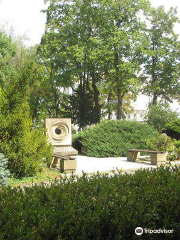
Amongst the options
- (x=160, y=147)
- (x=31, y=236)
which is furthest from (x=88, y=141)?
(x=31, y=236)

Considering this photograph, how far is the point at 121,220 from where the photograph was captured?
10.7ft

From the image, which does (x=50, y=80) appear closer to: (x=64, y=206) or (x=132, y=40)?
(x=132, y=40)

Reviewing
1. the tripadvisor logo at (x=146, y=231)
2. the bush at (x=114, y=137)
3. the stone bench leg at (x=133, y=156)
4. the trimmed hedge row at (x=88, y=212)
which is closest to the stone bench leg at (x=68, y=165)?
the stone bench leg at (x=133, y=156)

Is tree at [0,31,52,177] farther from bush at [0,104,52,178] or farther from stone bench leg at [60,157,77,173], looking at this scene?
stone bench leg at [60,157,77,173]

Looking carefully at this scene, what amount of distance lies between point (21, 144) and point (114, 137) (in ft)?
32.2

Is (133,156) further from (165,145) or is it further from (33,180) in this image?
(33,180)

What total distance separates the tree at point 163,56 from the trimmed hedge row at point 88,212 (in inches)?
1154

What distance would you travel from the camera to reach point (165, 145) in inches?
593

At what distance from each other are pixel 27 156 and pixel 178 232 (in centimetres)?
589

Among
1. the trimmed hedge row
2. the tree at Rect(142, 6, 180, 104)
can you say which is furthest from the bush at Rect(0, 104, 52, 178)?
the tree at Rect(142, 6, 180, 104)

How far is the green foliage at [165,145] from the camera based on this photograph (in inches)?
576

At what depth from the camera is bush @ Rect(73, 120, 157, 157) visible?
17255mm

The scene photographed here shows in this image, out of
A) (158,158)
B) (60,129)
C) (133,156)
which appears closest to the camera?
(158,158)

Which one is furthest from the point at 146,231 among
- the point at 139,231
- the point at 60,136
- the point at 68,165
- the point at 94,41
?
the point at 94,41
